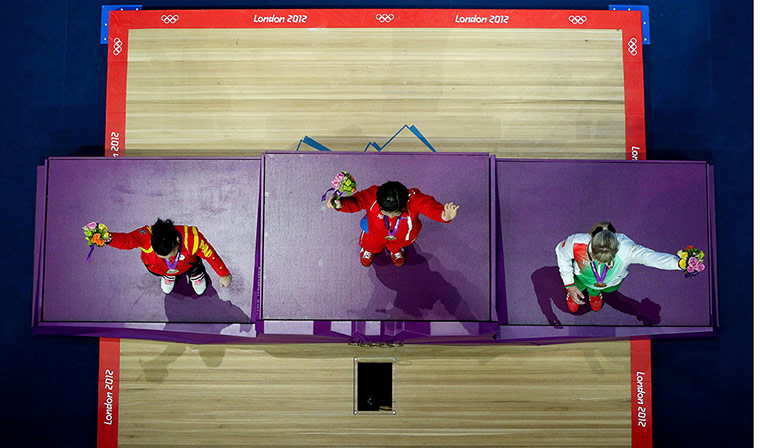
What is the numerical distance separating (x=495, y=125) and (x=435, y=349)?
205 cm

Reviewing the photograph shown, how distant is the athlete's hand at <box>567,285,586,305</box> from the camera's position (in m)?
3.57

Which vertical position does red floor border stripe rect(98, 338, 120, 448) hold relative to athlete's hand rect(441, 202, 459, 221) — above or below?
below

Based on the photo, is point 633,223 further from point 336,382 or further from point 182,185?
point 182,185

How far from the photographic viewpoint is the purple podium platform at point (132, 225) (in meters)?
3.73

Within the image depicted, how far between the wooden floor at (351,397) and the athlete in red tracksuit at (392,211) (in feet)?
4.17

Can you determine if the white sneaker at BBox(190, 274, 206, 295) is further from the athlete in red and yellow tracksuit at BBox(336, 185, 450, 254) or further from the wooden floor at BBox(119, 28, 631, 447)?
the athlete in red and yellow tracksuit at BBox(336, 185, 450, 254)

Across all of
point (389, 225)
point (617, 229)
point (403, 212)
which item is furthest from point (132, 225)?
point (617, 229)

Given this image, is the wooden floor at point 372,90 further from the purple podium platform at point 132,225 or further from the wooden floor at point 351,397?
the wooden floor at point 351,397

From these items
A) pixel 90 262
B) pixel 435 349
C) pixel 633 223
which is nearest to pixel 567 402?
pixel 435 349

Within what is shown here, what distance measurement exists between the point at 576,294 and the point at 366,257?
5.18ft

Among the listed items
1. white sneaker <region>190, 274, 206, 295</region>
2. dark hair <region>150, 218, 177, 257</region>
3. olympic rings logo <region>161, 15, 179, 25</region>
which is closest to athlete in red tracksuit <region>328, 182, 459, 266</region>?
dark hair <region>150, 218, 177, 257</region>

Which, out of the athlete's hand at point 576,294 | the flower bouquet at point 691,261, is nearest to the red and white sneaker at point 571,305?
the athlete's hand at point 576,294

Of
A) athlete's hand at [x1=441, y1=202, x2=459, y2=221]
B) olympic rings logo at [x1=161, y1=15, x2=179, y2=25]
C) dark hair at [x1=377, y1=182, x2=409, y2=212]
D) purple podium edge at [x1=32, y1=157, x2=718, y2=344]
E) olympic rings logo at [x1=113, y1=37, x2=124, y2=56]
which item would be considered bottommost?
purple podium edge at [x1=32, y1=157, x2=718, y2=344]

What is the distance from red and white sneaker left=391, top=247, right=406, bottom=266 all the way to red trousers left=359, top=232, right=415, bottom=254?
3cm
